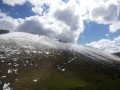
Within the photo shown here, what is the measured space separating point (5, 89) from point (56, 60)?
75.9 m

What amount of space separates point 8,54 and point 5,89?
82543mm

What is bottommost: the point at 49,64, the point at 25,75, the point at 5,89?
the point at 5,89

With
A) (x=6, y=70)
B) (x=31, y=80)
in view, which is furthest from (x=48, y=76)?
(x=6, y=70)

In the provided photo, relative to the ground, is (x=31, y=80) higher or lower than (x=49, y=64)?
lower

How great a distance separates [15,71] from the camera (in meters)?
131

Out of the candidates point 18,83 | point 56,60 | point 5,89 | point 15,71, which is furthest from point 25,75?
point 56,60

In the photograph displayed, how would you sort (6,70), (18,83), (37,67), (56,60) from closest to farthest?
(18,83), (6,70), (37,67), (56,60)

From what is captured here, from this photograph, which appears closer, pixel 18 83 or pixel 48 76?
pixel 18 83

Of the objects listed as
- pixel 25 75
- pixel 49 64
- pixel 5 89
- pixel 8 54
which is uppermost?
pixel 8 54

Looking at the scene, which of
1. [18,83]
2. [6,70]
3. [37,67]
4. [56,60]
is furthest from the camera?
[56,60]

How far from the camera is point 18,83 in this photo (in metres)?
108

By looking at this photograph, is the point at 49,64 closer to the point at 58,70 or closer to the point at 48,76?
the point at 58,70

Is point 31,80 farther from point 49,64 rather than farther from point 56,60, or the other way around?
point 56,60

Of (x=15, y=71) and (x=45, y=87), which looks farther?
(x=15, y=71)
